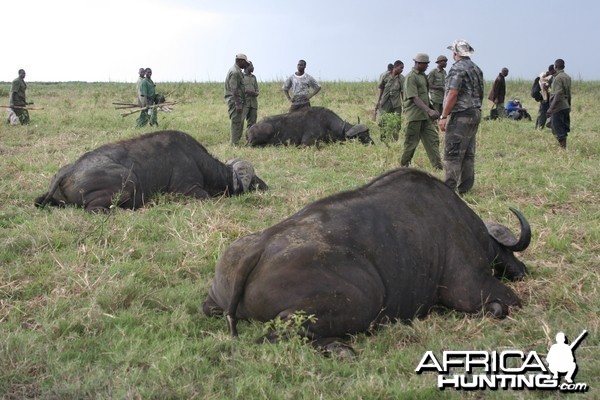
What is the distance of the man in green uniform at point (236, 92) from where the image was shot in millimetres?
15148

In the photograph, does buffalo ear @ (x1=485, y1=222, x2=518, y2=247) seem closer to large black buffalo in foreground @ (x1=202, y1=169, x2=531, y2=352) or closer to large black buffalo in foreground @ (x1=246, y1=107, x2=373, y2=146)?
large black buffalo in foreground @ (x1=202, y1=169, x2=531, y2=352)

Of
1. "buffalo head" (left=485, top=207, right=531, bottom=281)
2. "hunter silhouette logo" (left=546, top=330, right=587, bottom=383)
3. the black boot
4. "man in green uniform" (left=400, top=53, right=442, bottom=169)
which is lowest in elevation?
"hunter silhouette logo" (left=546, top=330, right=587, bottom=383)

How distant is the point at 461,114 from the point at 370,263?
538 centimetres

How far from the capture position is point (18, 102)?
20312 mm

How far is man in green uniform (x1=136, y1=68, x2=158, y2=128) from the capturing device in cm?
1911

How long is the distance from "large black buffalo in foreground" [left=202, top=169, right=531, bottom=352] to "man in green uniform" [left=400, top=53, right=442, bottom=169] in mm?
5576

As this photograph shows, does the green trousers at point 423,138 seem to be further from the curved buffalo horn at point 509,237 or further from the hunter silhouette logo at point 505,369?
the hunter silhouette logo at point 505,369

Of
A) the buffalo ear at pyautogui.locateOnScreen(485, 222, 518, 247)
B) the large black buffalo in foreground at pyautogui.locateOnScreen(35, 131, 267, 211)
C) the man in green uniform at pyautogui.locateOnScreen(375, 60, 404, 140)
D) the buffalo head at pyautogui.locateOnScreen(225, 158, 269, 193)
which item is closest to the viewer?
the buffalo ear at pyautogui.locateOnScreen(485, 222, 518, 247)

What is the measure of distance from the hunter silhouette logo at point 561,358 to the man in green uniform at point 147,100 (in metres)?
16.7

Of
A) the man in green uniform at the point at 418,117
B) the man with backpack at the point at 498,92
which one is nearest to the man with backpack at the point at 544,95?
the man with backpack at the point at 498,92

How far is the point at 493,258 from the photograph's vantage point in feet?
18.6

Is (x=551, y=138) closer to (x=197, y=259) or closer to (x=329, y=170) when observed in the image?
(x=329, y=170)

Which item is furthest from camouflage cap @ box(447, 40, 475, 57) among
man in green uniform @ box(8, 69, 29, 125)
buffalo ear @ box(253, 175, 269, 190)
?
man in green uniform @ box(8, 69, 29, 125)

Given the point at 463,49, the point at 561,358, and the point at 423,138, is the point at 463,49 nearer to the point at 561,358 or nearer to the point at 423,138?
the point at 423,138
